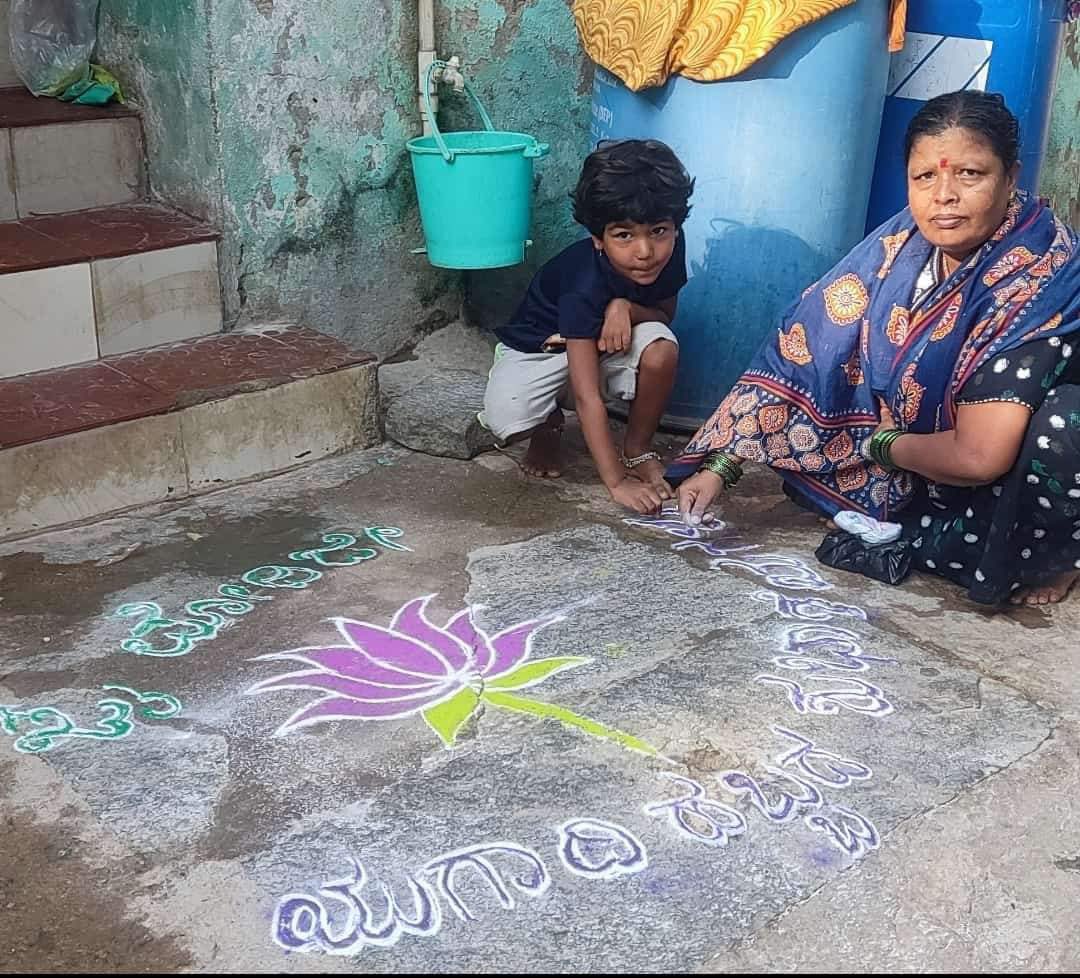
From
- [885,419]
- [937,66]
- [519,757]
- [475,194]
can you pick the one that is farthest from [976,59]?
[519,757]

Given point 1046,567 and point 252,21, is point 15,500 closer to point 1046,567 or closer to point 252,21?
point 252,21

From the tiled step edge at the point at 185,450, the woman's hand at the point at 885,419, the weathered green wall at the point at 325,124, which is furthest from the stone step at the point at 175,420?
the woman's hand at the point at 885,419

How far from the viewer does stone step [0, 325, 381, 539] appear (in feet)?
9.68

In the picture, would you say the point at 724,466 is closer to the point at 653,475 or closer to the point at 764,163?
the point at 653,475

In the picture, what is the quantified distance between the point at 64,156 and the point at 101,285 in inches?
19.4

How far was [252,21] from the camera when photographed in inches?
133

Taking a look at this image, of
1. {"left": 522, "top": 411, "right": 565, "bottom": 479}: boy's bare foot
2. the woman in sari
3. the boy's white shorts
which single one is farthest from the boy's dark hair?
{"left": 522, "top": 411, "right": 565, "bottom": 479}: boy's bare foot

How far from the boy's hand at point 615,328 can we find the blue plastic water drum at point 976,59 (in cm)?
99

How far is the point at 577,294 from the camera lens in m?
3.20

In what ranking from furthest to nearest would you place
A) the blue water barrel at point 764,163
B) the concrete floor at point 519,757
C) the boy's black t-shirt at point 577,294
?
the blue water barrel at point 764,163
the boy's black t-shirt at point 577,294
the concrete floor at point 519,757

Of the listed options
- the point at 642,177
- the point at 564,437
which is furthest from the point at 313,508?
the point at 642,177

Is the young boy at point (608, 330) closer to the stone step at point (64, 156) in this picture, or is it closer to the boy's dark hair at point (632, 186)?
the boy's dark hair at point (632, 186)

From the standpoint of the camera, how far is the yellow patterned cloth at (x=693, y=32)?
3223 mm

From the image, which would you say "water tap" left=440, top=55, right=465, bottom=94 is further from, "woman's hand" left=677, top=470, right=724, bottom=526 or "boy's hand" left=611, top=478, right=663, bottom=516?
"woman's hand" left=677, top=470, right=724, bottom=526
